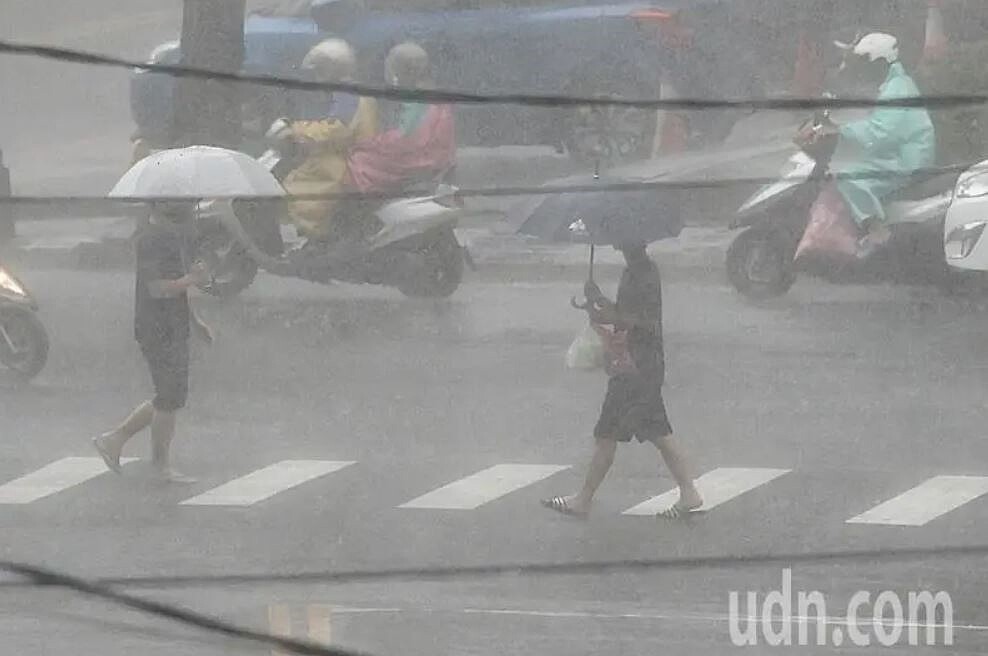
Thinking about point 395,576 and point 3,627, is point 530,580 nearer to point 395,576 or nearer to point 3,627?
point 395,576

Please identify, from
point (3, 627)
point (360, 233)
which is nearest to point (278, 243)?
point (360, 233)

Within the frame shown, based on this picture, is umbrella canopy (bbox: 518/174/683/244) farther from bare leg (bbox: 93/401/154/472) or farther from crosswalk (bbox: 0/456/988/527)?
bare leg (bbox: 93/401/154/472)

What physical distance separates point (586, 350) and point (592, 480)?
26 centimetres

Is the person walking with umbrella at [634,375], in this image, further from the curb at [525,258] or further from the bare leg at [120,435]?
the bare leg at [120,435]

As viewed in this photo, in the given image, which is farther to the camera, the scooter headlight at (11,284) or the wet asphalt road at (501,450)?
the scooter headlight at (11,284)

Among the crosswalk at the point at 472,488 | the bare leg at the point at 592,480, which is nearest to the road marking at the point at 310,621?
the crosswalk at the point at 472,488

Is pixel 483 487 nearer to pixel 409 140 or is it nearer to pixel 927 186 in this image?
pixel 409 140

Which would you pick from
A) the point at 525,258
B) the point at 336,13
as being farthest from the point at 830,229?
the point at 336,13

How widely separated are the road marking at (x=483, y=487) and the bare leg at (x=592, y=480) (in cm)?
6

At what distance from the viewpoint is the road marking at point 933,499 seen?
4051 millimetres

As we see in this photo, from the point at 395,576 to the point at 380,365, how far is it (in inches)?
17.7

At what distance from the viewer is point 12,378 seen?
4328 millimetres

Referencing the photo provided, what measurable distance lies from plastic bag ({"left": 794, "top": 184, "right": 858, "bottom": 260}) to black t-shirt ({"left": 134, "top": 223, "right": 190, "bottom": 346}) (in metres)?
1.24

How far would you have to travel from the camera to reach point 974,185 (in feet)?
14.5
